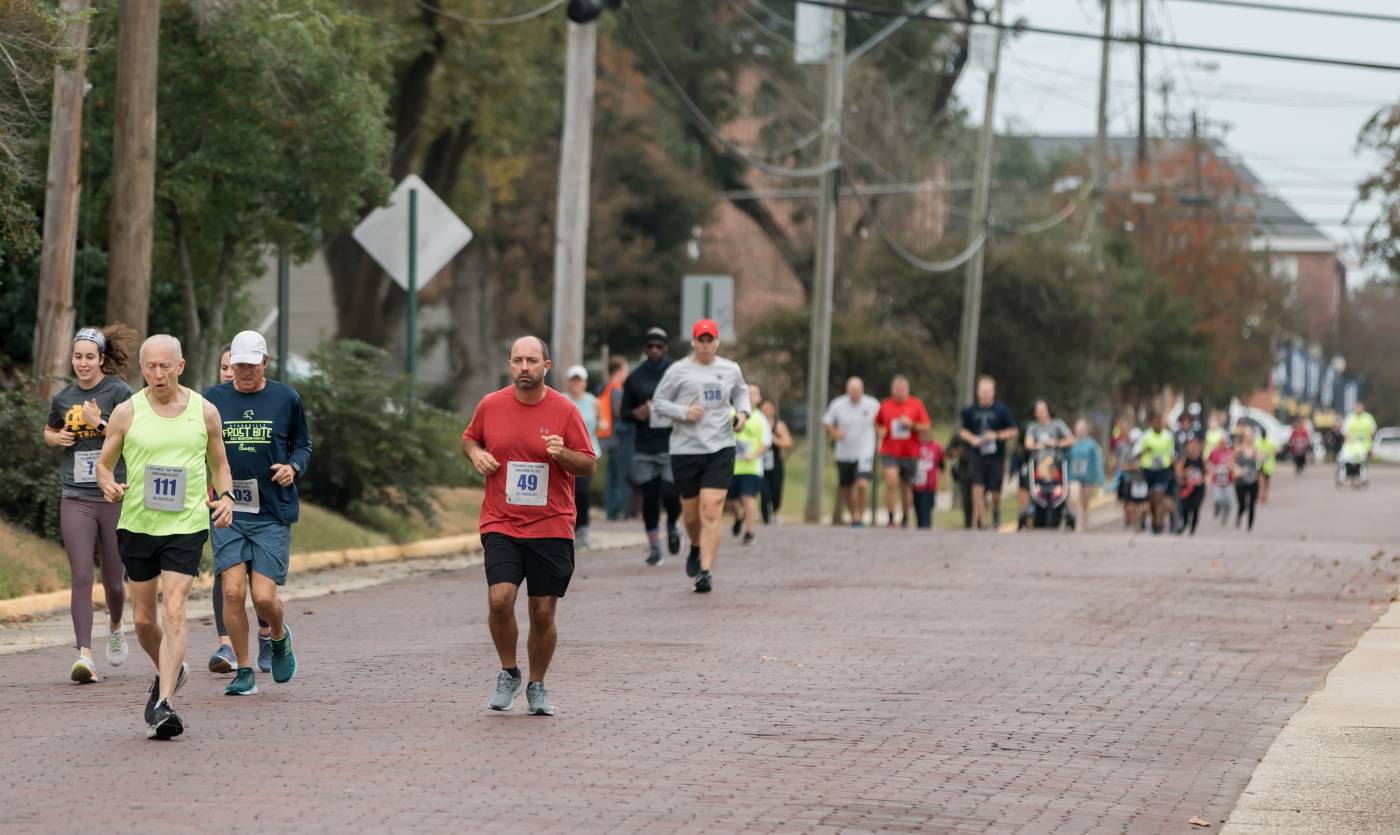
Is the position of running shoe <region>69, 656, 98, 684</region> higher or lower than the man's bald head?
lower

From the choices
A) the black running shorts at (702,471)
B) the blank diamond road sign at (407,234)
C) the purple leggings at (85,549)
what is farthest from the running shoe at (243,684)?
the blank diamond road sign at (407,234)

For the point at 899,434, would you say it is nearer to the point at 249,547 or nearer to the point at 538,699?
the point at 249,547

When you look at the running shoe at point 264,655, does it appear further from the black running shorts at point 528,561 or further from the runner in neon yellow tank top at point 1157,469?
the runner in neon yellow tank top at point 1157,469

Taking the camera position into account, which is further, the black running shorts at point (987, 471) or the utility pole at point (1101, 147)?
the utility pole at point (1101, 147)

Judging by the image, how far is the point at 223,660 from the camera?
12.4 metres

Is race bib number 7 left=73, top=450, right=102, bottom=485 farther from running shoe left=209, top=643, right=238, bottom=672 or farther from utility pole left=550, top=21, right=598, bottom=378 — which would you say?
utility pole left=550, top=21, right=598, bottom=378

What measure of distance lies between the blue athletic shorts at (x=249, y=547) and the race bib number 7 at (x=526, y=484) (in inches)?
61.0

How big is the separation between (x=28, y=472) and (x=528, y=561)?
780 cm

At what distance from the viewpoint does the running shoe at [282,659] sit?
11.9 metres

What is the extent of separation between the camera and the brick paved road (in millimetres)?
8703

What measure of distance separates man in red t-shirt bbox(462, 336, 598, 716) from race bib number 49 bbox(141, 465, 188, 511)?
1.32 m

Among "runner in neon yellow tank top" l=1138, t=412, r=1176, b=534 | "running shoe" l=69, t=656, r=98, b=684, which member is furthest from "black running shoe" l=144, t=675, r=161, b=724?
"runner in neon yellow tank top" l=1138, t=412, r=1176, b=534

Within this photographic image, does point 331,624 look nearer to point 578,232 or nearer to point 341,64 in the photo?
point 341,64

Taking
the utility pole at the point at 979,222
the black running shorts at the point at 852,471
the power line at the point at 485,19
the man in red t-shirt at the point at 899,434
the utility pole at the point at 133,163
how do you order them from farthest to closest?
the utility pole at the point at 979,222 → the power line at the point at 485,19 → the black running shorts at the point at 852,471 → the man in red t-shirt at the point at 899,434 → the utility pole at the point at 133,163
